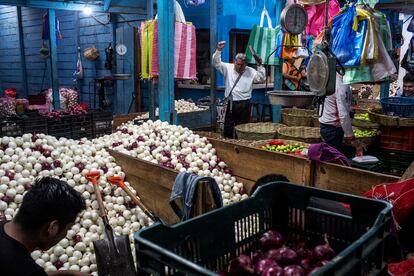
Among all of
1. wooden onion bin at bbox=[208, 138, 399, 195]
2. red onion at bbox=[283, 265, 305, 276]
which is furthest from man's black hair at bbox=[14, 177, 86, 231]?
wooden onion bin at bbox=[208, 138, 399, 195]

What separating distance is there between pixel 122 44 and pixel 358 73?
8274mm

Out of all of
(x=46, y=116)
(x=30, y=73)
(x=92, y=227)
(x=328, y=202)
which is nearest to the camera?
(x=328, y=202)

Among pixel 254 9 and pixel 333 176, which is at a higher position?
pixel 254 9

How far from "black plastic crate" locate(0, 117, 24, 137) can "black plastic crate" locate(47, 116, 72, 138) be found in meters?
0.39

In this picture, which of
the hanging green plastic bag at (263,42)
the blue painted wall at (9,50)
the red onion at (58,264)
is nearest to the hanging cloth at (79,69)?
the blue painted wall at (9,50)

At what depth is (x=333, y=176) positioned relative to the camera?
11.3ft

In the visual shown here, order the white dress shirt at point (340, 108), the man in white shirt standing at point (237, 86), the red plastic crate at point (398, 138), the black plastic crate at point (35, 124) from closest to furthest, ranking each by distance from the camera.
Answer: the white dress shirt at point (340, 108), the black plastic crate at point (35, 124), the red plastic crate at point (398, 138), the man in white shirt standing at point (237, 86)

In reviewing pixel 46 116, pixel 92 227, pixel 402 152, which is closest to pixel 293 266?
pixel 92 227

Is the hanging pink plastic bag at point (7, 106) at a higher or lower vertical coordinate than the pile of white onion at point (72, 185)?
higher

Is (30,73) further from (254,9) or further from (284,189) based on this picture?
(284,189)

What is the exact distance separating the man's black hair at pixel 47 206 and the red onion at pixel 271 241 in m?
1.09

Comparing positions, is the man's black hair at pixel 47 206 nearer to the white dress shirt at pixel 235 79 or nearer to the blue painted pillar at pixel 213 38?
the white dress shirt at pixel 235 79

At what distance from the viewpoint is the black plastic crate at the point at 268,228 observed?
4.25ft

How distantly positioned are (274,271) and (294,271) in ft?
0.24
